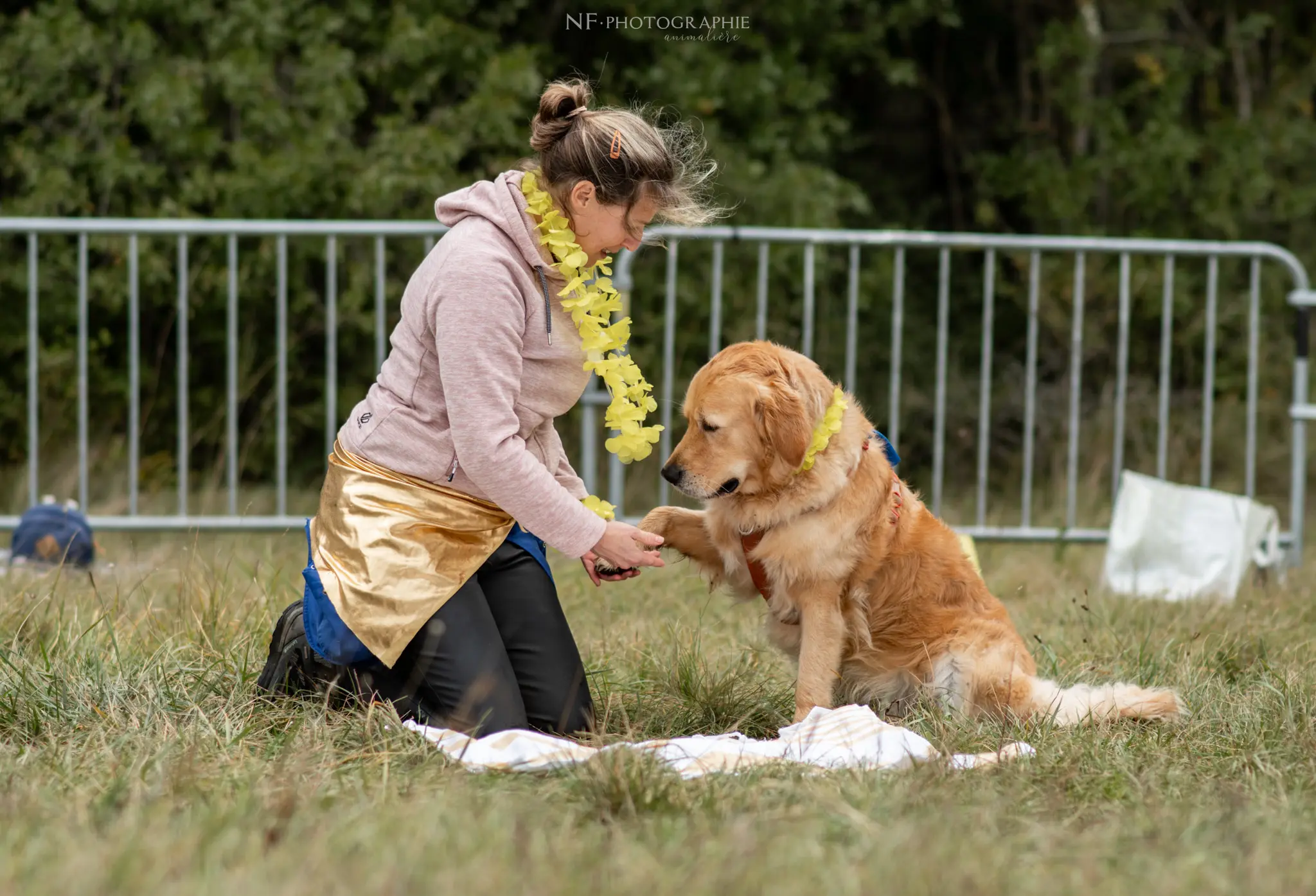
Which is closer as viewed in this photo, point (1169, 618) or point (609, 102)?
point (1169, 618)

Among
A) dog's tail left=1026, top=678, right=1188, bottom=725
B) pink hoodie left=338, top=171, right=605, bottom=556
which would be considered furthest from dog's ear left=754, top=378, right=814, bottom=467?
dog's tail left=1026, top=678, right=1188, bottom=725

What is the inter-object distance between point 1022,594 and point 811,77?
4336 mm

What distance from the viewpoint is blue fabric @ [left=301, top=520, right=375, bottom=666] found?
3094mm

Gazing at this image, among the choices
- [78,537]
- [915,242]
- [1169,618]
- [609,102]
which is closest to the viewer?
[1169,618]

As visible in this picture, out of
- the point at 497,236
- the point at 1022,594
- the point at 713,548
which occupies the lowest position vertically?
the point at 1022,594

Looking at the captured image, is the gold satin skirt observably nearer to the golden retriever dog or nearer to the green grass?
the green grass

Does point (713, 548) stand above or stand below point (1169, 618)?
above

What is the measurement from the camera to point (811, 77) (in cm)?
834

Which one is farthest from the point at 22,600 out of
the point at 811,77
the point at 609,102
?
the point at 811,77

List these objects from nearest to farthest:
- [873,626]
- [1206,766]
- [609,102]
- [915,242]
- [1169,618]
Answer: [1206,766] → [873,626] → [1169,618] → [915,242] → [609,102]

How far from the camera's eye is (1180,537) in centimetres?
546

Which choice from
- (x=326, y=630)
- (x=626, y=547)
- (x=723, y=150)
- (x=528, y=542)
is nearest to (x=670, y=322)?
(x=723, y=150)

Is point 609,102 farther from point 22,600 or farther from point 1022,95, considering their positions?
point 22,600

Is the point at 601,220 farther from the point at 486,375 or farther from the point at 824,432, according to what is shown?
the point at 824,432
